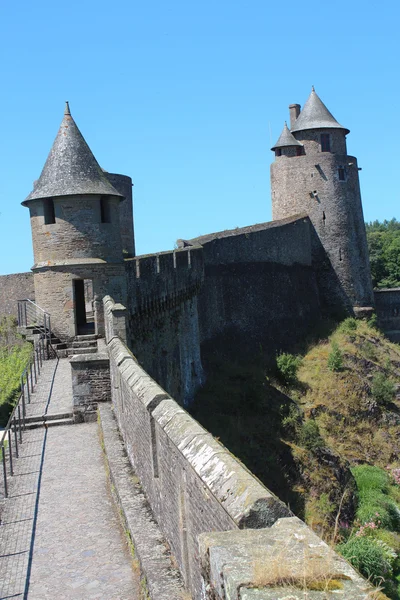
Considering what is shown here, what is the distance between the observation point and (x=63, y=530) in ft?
22.8

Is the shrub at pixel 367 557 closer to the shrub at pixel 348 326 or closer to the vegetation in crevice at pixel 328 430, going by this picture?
the vegetation in crevice at pixel 328 430

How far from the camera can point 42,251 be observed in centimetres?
1658

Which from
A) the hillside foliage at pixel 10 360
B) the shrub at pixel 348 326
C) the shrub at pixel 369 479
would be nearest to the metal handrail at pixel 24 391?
the hillside foliage at pixel 10 360

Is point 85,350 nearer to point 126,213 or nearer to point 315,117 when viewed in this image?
point 126,213

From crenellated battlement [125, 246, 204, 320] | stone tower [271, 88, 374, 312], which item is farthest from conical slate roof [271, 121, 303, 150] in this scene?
crenellated battlement [125, 246, 204, 320]

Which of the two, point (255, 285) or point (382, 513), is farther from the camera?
point (255, 285)

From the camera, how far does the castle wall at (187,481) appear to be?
153 inches

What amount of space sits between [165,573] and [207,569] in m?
1.78

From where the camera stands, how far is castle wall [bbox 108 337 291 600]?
12.8 ft

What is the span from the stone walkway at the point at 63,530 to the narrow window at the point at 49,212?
704cm

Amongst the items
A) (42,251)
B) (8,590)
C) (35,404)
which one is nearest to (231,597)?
(8,590)

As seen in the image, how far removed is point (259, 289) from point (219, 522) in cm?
3040

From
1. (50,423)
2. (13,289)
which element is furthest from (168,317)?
(50,423)

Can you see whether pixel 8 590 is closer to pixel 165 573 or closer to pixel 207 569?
pixel 165 573
